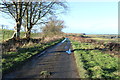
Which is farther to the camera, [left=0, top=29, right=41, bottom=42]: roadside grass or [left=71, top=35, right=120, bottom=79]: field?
[left=0, top=29, right=41, bottom=42]: roadside grass

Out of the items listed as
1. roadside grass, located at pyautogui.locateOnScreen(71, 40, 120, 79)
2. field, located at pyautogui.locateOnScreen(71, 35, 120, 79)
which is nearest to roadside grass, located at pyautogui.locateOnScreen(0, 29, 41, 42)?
field, located at pyautogui.locateOnScreen(71, 35, 120, 79)

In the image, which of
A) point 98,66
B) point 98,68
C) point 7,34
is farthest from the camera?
point 7,34

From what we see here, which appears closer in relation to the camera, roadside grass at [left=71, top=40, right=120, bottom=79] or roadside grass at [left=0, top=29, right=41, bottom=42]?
roadside grass at [left=71, top=40, right=120, bottom=79]

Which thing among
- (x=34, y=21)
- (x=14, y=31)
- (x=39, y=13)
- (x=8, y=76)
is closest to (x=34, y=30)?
(x=34, y=21)

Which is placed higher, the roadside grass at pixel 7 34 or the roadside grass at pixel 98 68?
the roadside grass at pixel 7 34

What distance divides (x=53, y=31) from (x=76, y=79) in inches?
986

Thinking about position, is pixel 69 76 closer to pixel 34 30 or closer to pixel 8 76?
pixel 8 76

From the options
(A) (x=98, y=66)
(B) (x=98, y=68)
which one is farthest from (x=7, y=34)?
(B) (x=98, y=68)

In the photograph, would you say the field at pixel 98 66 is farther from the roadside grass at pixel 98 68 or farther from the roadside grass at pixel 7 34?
the roadside grass at pixel 7 34

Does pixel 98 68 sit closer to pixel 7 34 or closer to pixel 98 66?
pixel 98 66

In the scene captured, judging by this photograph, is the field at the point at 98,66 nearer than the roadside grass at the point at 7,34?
Yes

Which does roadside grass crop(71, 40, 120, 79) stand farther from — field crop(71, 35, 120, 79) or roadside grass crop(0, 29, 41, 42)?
roadside grass crop(0, 29, 41, 42)

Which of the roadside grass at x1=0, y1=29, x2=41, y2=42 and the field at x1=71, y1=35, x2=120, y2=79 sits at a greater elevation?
the roadside grass at x1=0, y1=29, x2=41, y2=42

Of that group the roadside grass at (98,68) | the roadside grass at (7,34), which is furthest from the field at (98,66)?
the roadside grass at (7,34)
